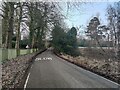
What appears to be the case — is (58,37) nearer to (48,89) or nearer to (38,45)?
(38,45)

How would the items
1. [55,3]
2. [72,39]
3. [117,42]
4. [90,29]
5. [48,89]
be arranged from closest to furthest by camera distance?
[48,89] → [55,3] → [117,42] → [72,39] → [90,29]

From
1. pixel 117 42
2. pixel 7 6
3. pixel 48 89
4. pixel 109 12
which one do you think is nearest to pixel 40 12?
pixel 7 6

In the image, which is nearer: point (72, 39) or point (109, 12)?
point (109, 12)

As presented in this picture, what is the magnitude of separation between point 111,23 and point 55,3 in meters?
39.8

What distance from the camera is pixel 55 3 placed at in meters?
16.5

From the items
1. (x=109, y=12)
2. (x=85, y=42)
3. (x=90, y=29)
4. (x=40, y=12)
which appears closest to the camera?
(x=40, y=12)

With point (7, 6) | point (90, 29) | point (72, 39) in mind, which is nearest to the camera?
point (7, 6)

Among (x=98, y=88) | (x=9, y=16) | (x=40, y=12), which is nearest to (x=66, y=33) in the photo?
(x=9, y=16)

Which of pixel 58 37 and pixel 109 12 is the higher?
pixel 109 12

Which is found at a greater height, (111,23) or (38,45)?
(111,23)

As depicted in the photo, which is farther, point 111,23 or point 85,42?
point 85,42

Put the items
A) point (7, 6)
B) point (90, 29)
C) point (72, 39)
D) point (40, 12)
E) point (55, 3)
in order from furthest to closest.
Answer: point (90, 29)
point (72, 39)
point (7, 6)
point (40, 12)
point (55, 3)

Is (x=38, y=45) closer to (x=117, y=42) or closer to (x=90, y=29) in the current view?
(x=90, y=29)

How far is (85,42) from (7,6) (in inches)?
2099
